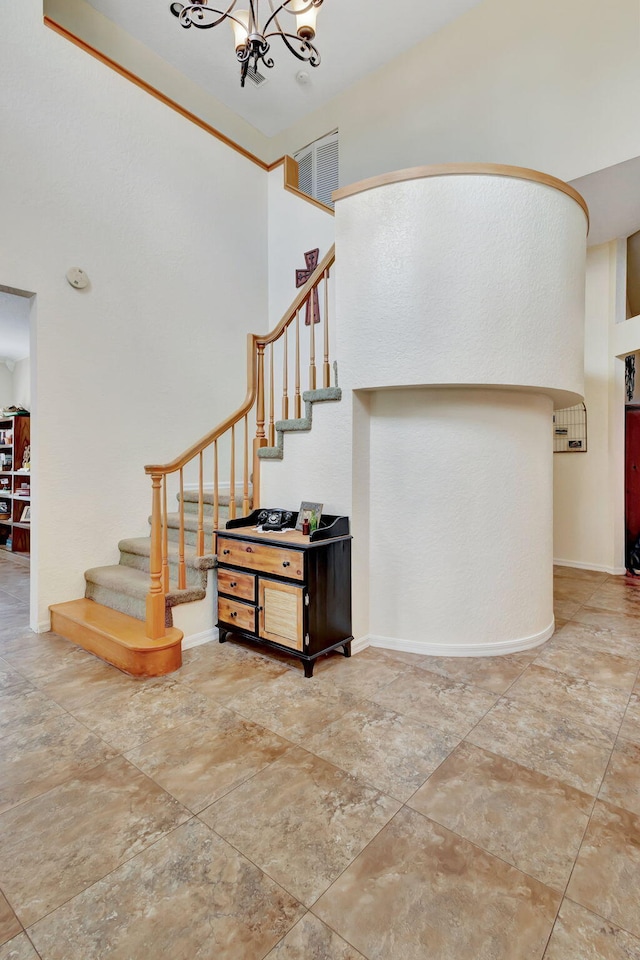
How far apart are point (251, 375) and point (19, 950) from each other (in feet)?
9.97

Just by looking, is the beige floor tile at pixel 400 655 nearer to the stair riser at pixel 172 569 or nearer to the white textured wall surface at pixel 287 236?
the stair riser at pixel 172 569

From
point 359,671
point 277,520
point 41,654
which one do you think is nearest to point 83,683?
point 41,654

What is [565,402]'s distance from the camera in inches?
135

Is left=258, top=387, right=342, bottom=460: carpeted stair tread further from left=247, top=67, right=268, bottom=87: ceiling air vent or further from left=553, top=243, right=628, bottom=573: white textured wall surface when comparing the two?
left=247, top=67, right=268, bottom=87: ceiling air vent

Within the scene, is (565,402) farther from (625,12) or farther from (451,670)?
(625,12)

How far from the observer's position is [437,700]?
7.77ft

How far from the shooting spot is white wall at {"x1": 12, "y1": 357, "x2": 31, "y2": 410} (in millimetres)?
7375

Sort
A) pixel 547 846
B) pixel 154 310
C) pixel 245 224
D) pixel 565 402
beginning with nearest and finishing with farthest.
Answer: pixel 547 846
pixel 565 402
pixel 154 310
pixel 245 224

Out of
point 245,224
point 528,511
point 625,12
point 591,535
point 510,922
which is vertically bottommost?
point 510,922

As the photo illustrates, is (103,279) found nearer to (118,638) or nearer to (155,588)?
(155,588)

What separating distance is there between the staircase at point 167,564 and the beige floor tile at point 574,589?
292cm

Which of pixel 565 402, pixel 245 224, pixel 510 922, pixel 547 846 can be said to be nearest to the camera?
pixel 510 922

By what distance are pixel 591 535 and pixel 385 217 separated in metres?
4.22

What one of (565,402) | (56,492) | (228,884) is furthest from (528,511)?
(56,492)
